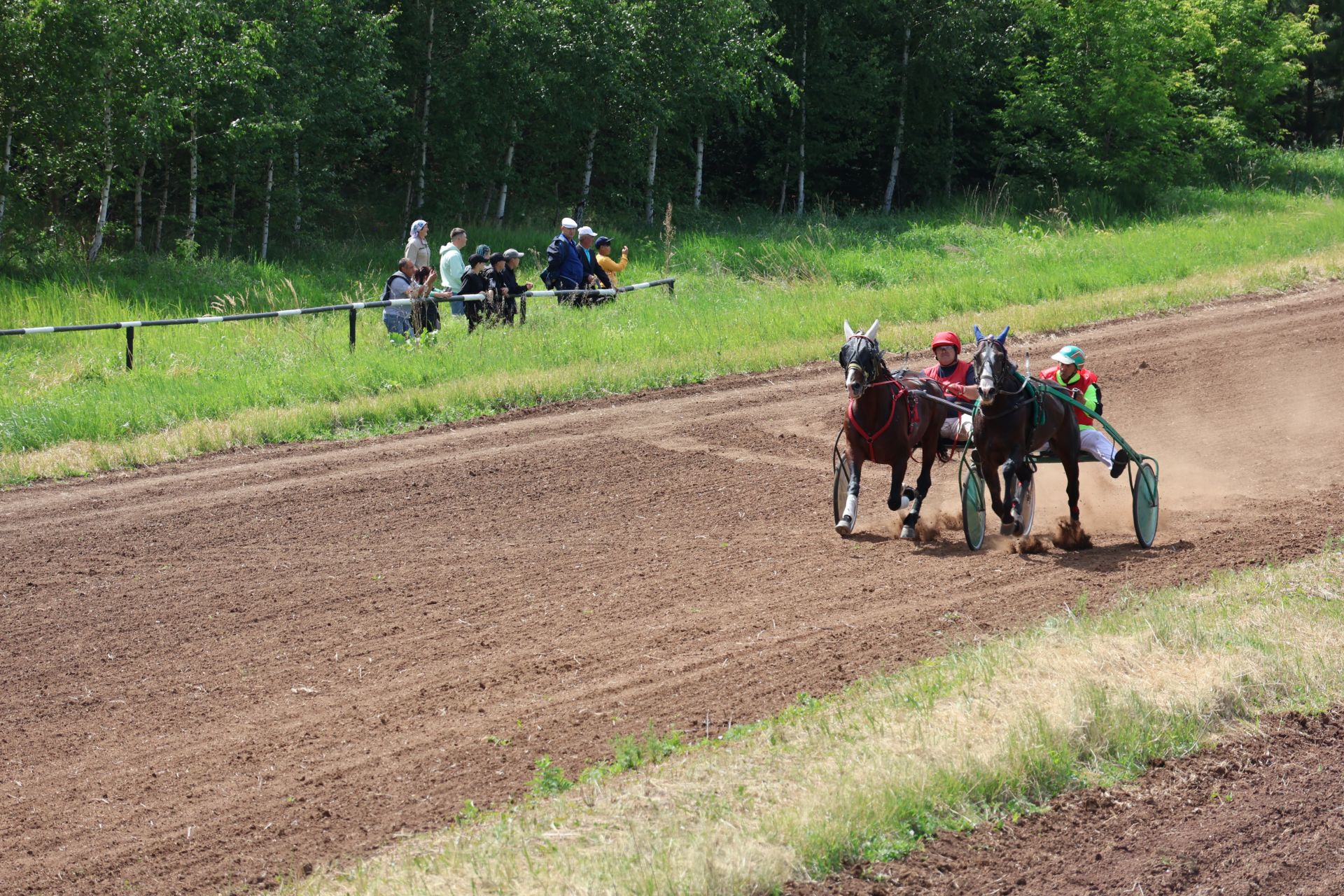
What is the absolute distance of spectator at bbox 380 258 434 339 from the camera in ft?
57.3

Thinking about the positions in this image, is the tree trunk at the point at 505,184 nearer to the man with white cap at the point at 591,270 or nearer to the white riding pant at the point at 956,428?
the man with white cap at the point at 591,270

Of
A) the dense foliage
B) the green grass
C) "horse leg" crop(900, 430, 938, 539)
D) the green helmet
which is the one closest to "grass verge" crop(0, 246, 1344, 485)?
the green grass

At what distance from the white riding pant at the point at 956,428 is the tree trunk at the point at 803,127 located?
22555 millimetres

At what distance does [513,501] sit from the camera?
39.6ft

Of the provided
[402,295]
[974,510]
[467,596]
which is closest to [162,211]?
[402,295]

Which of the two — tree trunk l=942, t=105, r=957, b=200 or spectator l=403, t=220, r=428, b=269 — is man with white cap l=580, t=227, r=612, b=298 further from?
tree trunk l=942, t=105, r=957, b=200

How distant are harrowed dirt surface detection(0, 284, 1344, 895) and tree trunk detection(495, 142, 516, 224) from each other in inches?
580

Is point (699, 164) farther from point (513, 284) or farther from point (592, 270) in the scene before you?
point (513, 284)

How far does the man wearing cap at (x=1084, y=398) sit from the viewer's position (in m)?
10.6

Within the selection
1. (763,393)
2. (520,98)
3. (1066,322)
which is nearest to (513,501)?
(763,393)

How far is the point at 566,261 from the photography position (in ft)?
63.8

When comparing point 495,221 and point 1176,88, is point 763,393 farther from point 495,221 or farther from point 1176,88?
point 1176,88

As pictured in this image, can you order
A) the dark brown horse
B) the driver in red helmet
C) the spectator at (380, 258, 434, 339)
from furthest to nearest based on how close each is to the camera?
the spectator at (380, 258, 434, 339), the driver in red helmet, the dark brown horse

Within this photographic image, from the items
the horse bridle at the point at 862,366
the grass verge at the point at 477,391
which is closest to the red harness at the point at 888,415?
the horse bridle at the point at 862,366
